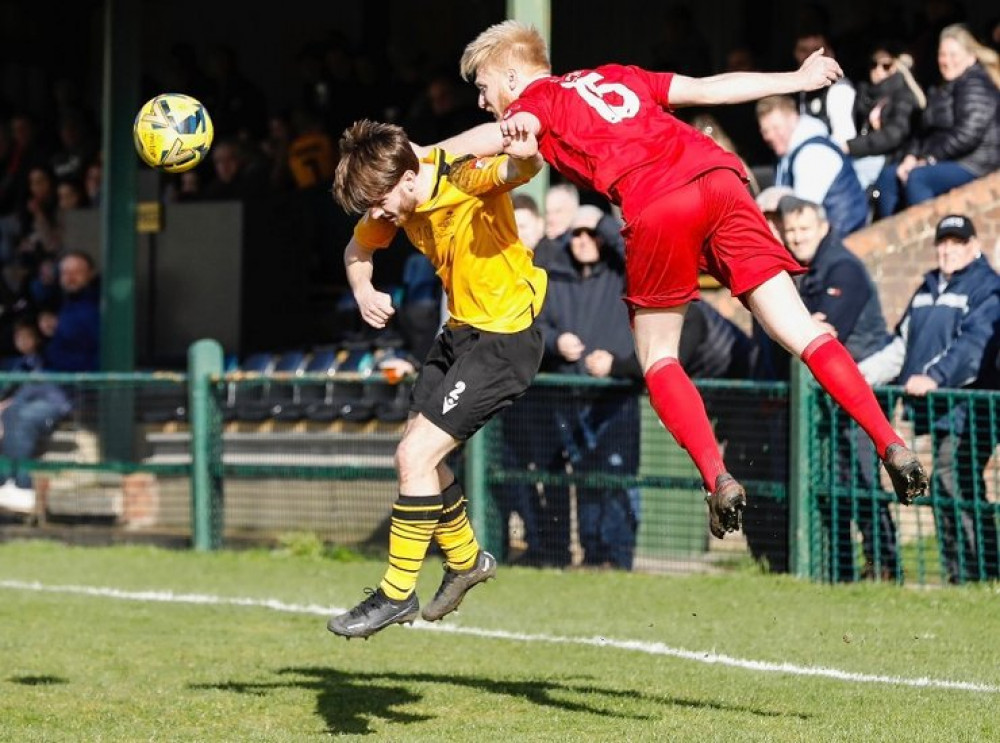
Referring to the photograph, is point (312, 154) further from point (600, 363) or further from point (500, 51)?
point (500, 51)

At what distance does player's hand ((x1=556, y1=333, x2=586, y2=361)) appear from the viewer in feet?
40.0

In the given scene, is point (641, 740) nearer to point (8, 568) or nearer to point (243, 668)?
point (243, 668)

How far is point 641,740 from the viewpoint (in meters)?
6.89

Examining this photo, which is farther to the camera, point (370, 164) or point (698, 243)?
point (698, 243)

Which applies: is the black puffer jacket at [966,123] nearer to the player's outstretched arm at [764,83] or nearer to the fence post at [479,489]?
the fence post at [479,489]

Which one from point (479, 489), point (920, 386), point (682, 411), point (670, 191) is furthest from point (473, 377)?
point (479, 489)

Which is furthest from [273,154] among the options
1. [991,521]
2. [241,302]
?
[991,521]

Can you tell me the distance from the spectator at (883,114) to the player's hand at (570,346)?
2503mm

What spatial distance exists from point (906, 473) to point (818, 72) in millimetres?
1458

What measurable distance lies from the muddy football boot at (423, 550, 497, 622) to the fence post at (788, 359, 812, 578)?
400cm

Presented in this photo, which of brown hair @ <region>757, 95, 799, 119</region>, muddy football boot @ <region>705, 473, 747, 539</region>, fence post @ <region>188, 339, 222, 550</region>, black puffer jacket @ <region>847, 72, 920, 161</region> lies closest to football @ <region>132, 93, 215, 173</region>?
muddy football boot @ <region>705, 473, 747, 539</region>

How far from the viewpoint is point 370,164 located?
23.2ft

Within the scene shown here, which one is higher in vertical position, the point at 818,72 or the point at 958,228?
the point at 818,72

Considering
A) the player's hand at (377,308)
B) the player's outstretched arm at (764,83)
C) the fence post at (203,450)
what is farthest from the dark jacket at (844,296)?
the fence post at (203,450)
